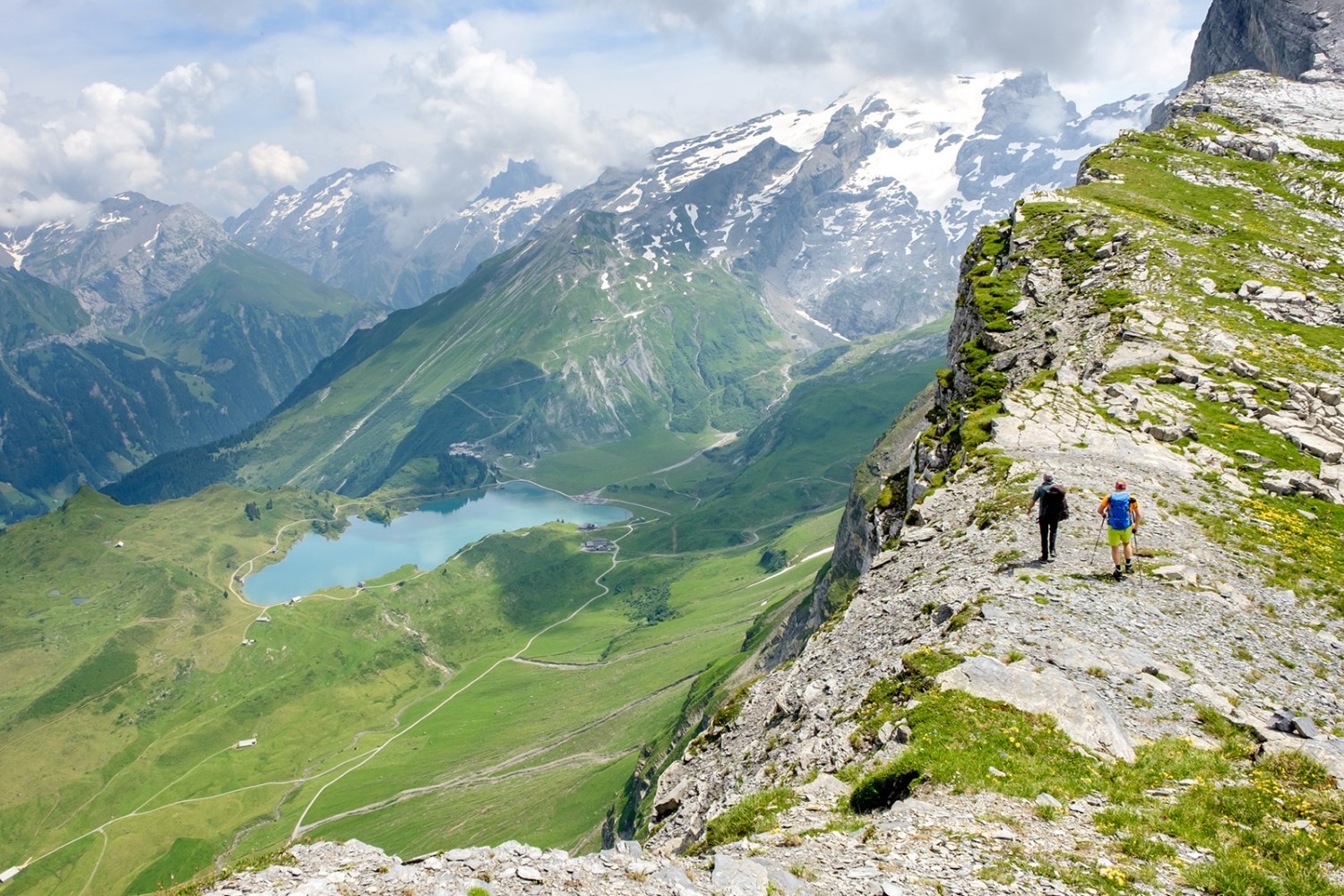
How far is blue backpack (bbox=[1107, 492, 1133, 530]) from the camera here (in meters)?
24.6

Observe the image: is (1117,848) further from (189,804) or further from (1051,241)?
(189,804)

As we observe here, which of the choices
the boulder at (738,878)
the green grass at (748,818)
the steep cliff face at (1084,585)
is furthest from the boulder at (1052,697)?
the boulder at (738,878)

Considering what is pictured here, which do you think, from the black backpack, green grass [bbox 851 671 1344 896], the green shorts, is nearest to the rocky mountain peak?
the green shorts

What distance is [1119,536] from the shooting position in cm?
2547

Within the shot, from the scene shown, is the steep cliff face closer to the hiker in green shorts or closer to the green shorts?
the hiker in green shorts

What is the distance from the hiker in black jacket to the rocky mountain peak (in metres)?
151

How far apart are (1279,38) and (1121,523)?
596 feet

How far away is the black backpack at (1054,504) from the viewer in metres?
25.9

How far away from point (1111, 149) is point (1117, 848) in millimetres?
101055

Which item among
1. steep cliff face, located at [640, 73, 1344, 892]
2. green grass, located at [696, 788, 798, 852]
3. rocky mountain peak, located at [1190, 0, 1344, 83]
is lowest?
green grass, located at [696, 788, 798, 852]

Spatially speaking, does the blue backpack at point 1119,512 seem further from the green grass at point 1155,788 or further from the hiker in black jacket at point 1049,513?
the green grass at point 1155,788

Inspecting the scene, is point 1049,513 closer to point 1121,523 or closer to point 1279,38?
point 1121,523

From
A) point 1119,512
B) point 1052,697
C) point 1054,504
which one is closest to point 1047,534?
point 1054,504

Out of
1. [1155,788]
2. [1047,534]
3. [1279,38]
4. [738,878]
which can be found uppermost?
[1279,38]
